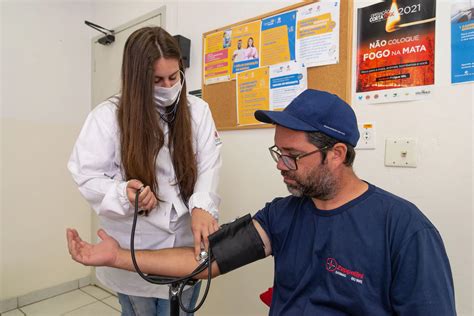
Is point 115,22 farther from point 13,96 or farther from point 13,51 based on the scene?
point 13,96

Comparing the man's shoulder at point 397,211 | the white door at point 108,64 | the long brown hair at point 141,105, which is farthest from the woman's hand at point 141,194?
the white door at point 108,64

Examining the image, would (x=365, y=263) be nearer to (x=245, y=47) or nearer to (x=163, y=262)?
(x=163, y=262)

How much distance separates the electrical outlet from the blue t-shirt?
0.47 metres

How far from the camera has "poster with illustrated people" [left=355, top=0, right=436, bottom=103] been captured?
3.78 ft

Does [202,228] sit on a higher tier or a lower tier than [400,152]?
lower

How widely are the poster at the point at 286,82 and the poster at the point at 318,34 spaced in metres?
0.05

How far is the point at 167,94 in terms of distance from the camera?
1.04m

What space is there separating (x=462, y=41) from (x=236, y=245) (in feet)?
3.49

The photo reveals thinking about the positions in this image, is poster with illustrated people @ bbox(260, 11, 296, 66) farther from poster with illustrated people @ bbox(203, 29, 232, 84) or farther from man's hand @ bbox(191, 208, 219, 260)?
man's hand @ bbox(191, 208, 219, 260)

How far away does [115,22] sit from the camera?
244cm

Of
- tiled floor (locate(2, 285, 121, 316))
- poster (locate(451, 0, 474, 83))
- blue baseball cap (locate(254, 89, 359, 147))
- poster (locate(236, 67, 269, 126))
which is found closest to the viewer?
blue baseball cap (locate(254, 89, 359, 147))

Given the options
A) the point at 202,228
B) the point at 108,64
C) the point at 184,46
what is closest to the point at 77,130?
the point at 108,64

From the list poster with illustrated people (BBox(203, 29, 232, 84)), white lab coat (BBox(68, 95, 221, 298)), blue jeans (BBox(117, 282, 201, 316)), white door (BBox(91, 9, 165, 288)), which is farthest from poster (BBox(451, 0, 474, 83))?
white door (BBox(91, 9, 165, 288))

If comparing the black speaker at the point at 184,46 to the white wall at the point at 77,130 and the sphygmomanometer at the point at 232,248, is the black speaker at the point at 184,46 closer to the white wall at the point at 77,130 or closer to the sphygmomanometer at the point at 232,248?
the white wall at the point at 77,130
